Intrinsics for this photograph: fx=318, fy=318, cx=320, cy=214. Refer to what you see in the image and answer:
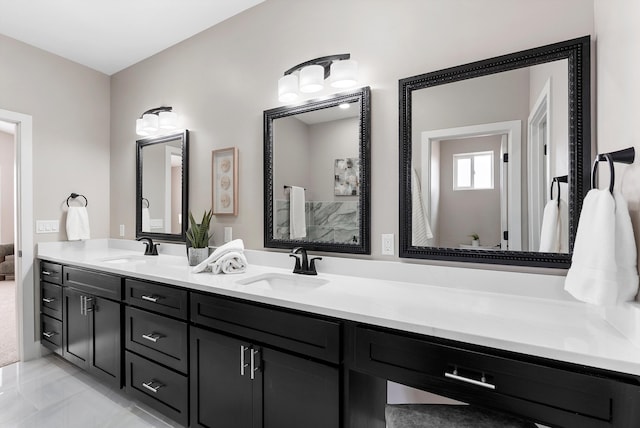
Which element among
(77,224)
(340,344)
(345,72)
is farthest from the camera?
(77,224)

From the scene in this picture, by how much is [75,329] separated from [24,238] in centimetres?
92

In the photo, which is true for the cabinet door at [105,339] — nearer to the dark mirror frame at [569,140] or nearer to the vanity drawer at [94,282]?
the vanity drawer at [94,282]

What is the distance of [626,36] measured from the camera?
3.18 ft

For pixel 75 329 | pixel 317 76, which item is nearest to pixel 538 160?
pixel 317 76

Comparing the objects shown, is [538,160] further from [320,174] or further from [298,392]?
[298,392]

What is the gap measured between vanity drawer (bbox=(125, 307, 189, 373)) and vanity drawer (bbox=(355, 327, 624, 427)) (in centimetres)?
99

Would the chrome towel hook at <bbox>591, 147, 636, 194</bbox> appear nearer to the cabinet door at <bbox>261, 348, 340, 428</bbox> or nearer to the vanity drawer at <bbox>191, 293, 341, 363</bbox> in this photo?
the vanity drawer at <bbox>191, 293, 341, 363</bbox>

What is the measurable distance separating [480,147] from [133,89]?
2974 millimetres

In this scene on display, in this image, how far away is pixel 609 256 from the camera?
0.91 metres

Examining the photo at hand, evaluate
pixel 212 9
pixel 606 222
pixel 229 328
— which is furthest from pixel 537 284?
pixel 212 9

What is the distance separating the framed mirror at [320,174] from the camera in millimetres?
1714

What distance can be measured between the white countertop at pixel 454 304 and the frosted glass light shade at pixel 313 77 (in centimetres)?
96

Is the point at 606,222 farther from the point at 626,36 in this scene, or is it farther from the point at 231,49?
the point at 231,49

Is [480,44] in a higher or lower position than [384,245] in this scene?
higher
